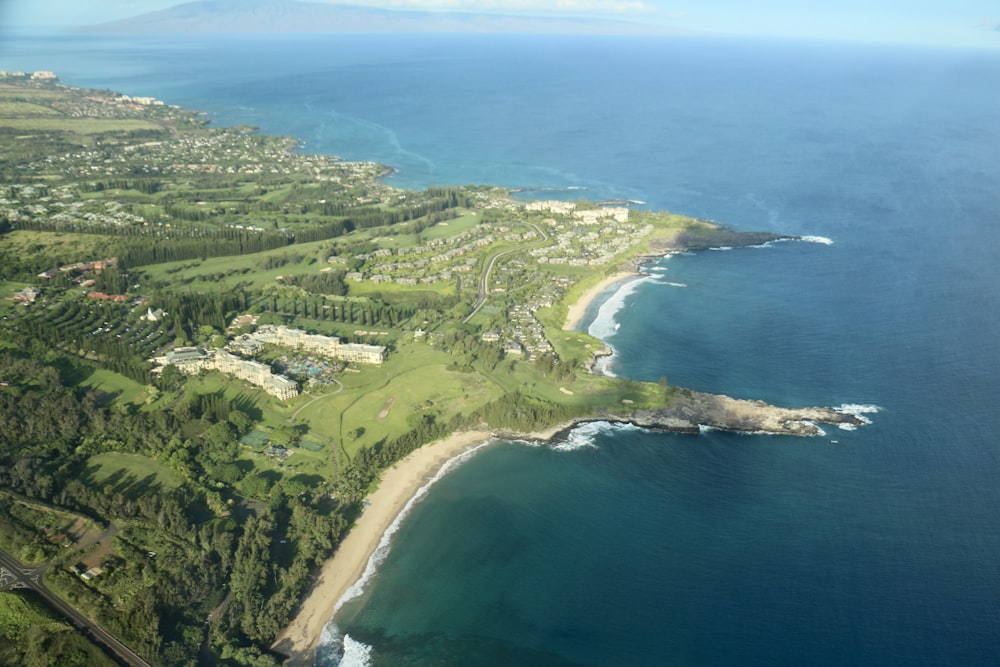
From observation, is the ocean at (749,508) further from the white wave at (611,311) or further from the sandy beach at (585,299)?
the sandy beach at (585,299)

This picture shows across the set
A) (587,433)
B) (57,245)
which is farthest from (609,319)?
(57,245)

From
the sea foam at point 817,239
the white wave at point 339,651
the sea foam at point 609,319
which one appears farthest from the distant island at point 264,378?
the sea foam at point 817,239

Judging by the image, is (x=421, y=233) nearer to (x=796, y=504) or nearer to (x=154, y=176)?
(x=154, y=176)

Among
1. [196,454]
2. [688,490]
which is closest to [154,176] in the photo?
[196,454]

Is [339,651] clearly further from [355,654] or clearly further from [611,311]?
[611,311]

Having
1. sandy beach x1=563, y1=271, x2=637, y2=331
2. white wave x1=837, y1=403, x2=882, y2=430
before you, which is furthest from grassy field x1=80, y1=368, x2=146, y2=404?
white wave x1=837, y1=403, x2=882, y2=430

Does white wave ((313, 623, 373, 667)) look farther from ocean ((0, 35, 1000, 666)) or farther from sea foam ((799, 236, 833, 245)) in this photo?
sea foam ((799, 236, 833, 245))
